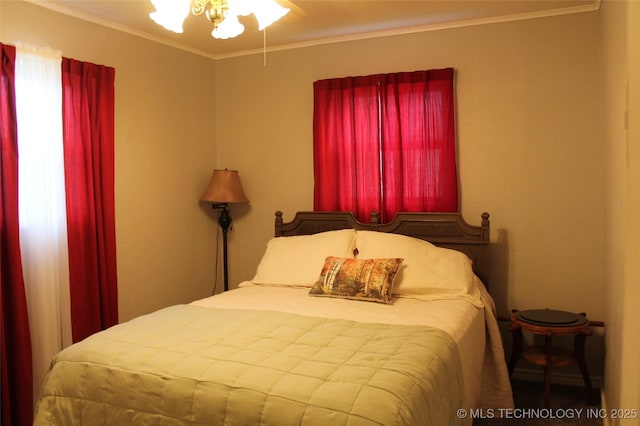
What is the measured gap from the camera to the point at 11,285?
111 inches

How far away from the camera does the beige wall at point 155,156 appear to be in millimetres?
3427

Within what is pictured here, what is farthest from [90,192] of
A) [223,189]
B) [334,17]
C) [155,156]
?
[334,17]

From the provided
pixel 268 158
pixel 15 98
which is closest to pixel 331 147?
pixel 268 158

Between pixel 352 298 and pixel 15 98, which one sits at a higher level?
pixel 15 98

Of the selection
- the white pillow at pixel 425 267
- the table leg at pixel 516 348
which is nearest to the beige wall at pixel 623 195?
the table leg at pixel 516 348

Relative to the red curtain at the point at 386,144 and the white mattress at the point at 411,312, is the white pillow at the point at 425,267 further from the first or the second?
the red curtain at the point at 386,144

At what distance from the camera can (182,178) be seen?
411 centimetres

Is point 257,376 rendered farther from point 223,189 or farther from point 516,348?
point 223,189

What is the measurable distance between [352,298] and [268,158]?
1638mm

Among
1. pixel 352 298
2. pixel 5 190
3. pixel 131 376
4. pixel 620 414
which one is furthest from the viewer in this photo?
pixel 352 298

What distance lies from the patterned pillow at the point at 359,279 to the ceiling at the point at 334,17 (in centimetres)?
139

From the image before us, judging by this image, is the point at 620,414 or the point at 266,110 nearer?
the point at 620,414

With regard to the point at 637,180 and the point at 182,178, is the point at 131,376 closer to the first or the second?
the point at 637,180

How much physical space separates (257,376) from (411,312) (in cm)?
112
